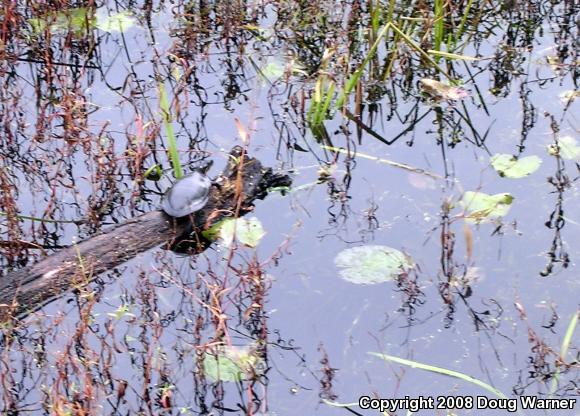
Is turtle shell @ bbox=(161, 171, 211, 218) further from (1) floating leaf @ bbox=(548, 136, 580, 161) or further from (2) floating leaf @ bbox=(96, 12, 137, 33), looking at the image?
(2) floating leaf @ bbox=(96, 12, 137, 33)

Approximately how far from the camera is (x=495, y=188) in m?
3.38

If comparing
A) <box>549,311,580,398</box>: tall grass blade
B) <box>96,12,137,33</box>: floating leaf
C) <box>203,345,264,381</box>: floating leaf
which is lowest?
<box>203,345,264,381</box>: floating leaf

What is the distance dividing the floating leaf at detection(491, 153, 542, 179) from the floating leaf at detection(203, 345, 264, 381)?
1.23 metres

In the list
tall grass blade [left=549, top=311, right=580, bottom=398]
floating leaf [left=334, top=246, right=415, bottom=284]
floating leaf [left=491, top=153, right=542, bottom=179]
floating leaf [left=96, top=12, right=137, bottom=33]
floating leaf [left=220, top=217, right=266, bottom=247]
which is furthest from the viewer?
floating leaf [left=96, top=12, right=137, bottom=33]

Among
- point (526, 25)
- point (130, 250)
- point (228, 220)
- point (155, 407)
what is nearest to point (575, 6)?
point (526, 25)

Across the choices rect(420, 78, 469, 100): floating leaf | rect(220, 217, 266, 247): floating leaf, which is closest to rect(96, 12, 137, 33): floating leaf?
rect(420, 78, 469, 100): floating leaf

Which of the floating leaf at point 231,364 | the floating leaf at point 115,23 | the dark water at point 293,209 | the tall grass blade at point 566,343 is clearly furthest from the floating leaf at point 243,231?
the floating leaf at point 115,23

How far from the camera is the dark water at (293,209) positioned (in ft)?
8.79

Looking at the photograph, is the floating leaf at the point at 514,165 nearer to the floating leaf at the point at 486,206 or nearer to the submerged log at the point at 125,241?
the floating leaf at the point at 486,206

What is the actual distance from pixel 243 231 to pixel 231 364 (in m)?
0.59

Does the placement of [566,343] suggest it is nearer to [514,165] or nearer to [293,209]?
[514,165]

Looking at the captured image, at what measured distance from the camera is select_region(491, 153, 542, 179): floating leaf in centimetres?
340

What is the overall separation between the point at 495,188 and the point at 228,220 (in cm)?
95

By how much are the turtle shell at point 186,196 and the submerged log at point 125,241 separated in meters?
0.04
